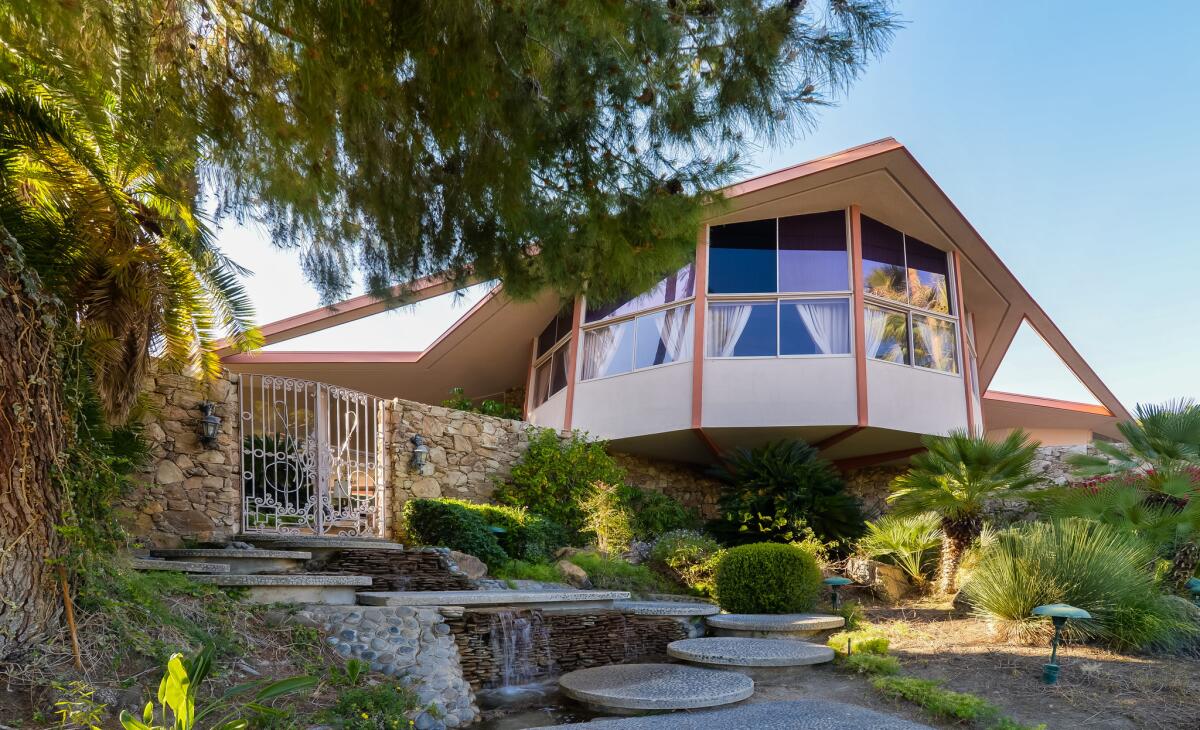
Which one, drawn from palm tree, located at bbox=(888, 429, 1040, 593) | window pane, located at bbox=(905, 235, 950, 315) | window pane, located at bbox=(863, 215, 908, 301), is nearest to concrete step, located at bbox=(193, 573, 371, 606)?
palm tree, located at bbox=(888, 429, 1040, 593)

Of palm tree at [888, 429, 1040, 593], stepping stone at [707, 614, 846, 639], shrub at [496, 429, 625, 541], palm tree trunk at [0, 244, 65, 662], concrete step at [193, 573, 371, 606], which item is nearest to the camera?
palm tree trunk at [0, 244, 65, 662]

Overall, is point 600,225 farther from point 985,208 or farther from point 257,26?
point 985,208

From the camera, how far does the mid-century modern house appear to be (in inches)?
494

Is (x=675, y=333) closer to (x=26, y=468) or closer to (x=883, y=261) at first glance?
(x=883, y=261)

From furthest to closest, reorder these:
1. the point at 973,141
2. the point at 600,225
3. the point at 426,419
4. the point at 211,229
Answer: the point at 426,419 < the point at 973,141 < the point at 211,229 < the point at 600,225

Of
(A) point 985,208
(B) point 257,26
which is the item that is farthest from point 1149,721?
(A) point 985,208

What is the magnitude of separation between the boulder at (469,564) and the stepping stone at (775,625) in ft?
8.46

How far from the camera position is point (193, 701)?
3723 millimetres

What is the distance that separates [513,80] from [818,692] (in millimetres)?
4842

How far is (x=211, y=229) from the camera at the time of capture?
5.79 meters

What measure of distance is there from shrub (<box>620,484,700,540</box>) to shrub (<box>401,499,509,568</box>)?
10.7 feet

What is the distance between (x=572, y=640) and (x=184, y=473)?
4.31 metres

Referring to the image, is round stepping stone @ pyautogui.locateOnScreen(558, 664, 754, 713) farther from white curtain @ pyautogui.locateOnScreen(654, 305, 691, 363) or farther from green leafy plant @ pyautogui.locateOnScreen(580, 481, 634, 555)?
white curtain @ pyautogui.locateOnScreen(654, 305, 691, 363)

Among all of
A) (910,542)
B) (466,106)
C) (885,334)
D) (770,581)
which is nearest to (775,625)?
(770,581)
